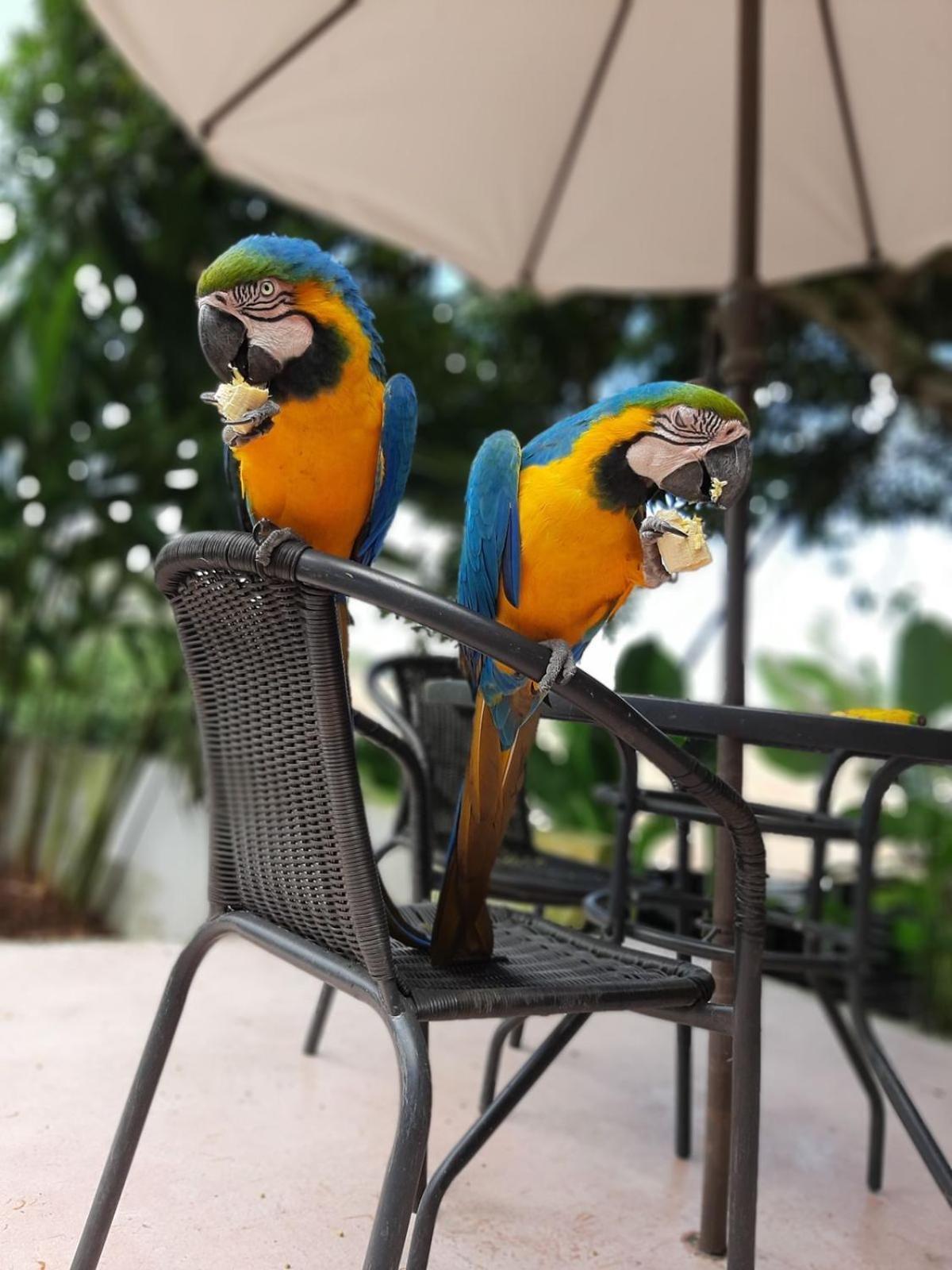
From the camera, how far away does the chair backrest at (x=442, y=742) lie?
1.92 meters

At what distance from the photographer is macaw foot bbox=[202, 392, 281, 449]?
1.06m

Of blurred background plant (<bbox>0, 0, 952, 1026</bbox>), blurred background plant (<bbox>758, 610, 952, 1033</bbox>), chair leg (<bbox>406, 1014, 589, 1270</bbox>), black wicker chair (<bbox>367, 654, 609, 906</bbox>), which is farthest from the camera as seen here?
blurred background plant (<bbox>0, 0, 952, 1026</bbox>)

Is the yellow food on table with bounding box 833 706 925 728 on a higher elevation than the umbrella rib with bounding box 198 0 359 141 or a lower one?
lower

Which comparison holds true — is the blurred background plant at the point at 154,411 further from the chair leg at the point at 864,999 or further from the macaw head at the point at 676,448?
the macaw head at the point at 676,448

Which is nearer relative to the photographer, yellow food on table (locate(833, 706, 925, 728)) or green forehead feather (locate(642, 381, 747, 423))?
green forehead feather (locate(642, 381, 747, 423))

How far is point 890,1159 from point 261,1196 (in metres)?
1.03

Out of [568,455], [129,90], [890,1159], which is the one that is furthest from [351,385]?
[129,90]

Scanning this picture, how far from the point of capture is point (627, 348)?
17.5 feet

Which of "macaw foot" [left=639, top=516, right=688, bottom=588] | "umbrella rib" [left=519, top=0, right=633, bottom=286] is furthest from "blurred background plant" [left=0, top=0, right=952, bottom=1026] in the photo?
"macaw foot" [left=639, top=516, right=688, bottom=588]

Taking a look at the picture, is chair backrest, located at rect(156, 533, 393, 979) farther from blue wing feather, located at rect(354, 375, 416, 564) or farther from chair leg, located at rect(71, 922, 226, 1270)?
blue wing feather, located at rect(354, 375, 416, 564)

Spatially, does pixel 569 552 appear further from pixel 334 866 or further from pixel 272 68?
pixel 272 68

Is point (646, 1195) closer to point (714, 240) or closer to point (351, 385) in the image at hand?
Result: point (351, 385)

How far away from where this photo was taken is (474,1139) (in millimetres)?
1222

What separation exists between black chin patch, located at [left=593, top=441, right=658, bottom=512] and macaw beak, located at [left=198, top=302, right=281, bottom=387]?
34cm
